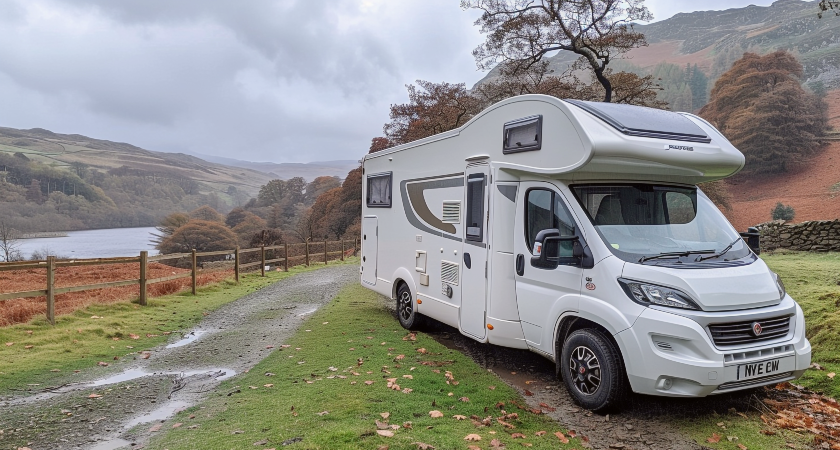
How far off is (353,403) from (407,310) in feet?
13.0

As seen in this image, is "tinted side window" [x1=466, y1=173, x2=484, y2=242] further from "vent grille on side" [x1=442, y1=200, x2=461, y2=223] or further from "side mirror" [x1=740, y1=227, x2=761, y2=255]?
"side mirror" [x1=740, y1=227, x2=761, y2=255]

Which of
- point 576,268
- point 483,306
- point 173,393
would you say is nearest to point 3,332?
point 173,393

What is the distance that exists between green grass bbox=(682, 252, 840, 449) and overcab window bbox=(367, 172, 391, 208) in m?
6.16

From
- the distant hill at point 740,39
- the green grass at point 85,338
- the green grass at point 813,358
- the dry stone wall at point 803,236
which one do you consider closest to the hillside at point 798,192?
the dry stone wall at point 803,236

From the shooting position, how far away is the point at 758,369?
4.19m

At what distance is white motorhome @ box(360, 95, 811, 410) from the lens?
4172 mm

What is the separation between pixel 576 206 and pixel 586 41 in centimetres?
1655

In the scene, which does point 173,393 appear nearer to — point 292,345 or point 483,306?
point 292,345

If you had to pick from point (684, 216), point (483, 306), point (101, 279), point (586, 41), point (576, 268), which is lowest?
point (101, 279)

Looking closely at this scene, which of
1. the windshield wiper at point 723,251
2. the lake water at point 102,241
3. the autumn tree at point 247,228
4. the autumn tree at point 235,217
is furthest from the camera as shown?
the autumn tree at point 235,217

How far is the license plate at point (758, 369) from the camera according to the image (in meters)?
4.11

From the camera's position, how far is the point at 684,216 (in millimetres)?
5227

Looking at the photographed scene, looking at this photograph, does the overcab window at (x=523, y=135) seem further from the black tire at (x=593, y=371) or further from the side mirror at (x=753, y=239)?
the side mirror at (x=753, y=239)

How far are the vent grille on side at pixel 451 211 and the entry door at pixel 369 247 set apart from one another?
262 centimetres
